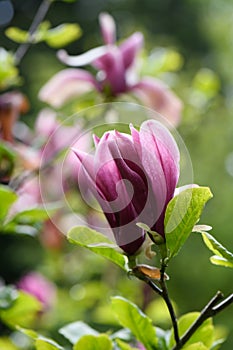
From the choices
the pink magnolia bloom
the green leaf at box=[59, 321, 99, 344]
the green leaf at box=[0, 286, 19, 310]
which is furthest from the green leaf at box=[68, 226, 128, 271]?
the pink magnolia bloom

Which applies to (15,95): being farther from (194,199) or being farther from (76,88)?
(194,199)

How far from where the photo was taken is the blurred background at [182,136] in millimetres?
1274

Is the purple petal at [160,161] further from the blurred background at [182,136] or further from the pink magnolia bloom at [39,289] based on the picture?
the pink magnolia bloom at [39,289]

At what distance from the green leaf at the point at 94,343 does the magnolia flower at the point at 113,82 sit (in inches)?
17.8

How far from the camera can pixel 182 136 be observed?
1.48 metres

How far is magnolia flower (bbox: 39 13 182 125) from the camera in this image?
918 mm

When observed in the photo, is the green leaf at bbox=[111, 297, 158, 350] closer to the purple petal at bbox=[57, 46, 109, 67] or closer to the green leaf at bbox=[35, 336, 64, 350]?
the green leaf at bbox=[35, 336, 64, 350]

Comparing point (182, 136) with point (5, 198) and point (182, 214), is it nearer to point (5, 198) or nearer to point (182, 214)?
point (5, 198)

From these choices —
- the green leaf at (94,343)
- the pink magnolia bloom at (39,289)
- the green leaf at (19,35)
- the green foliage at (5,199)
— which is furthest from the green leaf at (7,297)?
the pink magnolia bloom at (39,289)

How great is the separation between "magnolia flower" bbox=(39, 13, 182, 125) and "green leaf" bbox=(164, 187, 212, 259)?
1.56 ft

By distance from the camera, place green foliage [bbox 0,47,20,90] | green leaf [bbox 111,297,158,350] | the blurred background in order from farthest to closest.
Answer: the blurred background
green foliage [bbox 0,47,20,90]
green leaf [bbox 111,297,158,350]

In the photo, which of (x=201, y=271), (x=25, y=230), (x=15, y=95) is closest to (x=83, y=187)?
(x=25, y=230)

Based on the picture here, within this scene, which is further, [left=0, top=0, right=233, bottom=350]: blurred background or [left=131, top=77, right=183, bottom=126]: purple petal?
[left=0, top=0, right=233, bottom=350]: blurred background

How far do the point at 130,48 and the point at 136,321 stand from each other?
1.49ft
